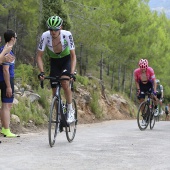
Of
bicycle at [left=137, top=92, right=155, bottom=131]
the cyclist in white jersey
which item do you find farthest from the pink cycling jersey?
the cyclist in white jersey

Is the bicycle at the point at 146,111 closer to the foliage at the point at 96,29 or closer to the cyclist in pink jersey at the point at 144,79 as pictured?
the cyclist in pink jersey at the point at 144,79

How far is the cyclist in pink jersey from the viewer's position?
11728 millimetres

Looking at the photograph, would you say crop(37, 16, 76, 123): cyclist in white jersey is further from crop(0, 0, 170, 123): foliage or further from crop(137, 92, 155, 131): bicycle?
crop(0, 0, 170, 123): foliage

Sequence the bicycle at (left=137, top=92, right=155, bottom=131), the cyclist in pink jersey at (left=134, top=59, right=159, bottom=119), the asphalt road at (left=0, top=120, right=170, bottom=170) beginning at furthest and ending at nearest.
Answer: the bicycle at (left=137, top=92, right=155, bottom=131) < the cyclist in pink jersey at (left=134, top=59, right=159, bottom=119) < the asphalt road at (left=0, top=120, right=170, bottom=170)

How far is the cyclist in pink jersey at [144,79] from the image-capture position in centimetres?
1173

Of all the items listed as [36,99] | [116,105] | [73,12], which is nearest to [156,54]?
[116,105]

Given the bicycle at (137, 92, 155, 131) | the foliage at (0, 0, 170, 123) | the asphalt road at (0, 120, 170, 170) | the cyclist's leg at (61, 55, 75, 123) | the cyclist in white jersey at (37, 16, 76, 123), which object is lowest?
the asphalt road at (0, 120, 170, 170)

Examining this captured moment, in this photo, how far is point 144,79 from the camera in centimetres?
1187

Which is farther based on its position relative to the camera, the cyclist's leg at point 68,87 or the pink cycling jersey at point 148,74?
the pink cycling jersey at point 148,74

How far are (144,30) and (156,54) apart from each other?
303 cm

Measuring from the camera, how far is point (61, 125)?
25.2 feet

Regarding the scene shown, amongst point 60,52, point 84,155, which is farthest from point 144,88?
point 84,155

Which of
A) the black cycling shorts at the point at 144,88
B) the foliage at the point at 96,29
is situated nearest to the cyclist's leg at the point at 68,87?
the black cycling shorts at the point at 144,88

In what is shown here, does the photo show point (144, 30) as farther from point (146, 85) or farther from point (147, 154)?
point (147, 154)
